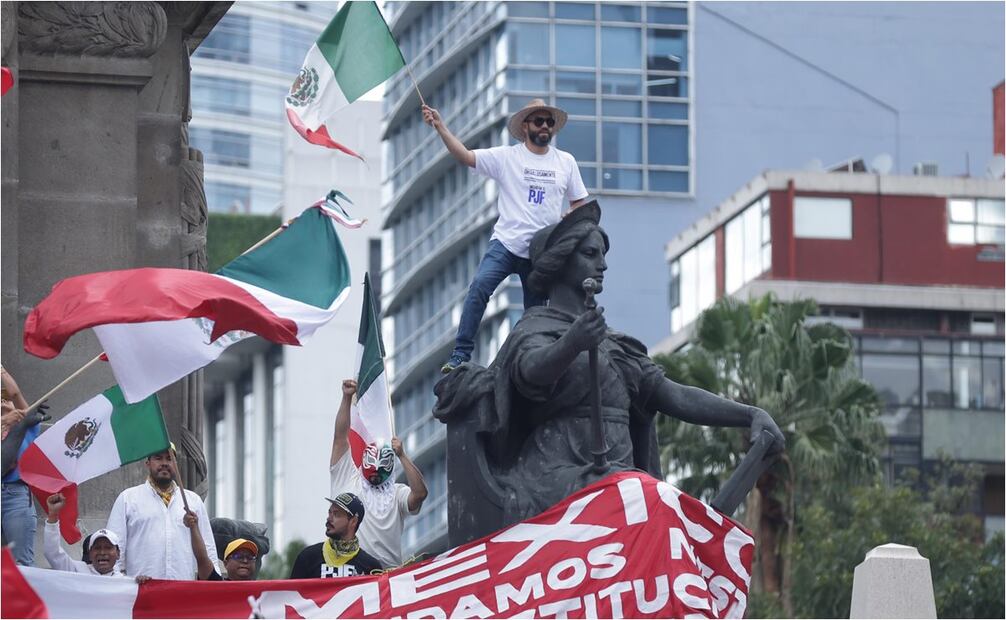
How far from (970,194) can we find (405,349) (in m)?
25.7

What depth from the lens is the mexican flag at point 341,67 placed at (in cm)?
2278

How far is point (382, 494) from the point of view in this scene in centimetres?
2108

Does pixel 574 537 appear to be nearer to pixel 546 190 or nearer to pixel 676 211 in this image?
pixel 546 190

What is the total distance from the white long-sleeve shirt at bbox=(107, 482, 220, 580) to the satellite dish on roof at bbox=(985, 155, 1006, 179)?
66118 millimetres

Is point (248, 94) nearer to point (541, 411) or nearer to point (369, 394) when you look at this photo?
point (369, 394)

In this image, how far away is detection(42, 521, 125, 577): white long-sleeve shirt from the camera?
60.7 feet

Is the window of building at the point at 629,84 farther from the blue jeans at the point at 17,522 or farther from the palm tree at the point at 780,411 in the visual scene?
the blue jeans at the point at 17,522

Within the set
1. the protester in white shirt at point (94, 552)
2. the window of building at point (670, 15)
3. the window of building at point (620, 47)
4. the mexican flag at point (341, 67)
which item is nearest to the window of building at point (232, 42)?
the window of building at point (620, 47)

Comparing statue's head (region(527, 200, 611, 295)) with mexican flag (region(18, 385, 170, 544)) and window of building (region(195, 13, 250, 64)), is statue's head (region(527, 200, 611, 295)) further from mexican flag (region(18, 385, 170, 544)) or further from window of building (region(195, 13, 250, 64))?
window of building (region(195, 13, 250, 64))

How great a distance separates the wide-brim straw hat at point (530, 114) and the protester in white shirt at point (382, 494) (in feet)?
8.15

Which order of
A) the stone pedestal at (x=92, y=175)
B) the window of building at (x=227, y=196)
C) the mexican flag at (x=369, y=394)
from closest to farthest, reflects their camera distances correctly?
the stone pedestal at (x=92, y=175) < the mexican flag at (x=369, y=394) < the window of building at (x=227, y=196)

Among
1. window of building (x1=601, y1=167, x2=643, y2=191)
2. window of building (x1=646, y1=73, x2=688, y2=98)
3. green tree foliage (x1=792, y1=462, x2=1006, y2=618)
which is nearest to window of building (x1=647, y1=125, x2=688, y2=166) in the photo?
window of building (x1=601, y1=167, x2=643, y2=191)

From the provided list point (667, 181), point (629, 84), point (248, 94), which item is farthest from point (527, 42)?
point (248, 94)

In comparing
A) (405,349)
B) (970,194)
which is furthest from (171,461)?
(405,349)
